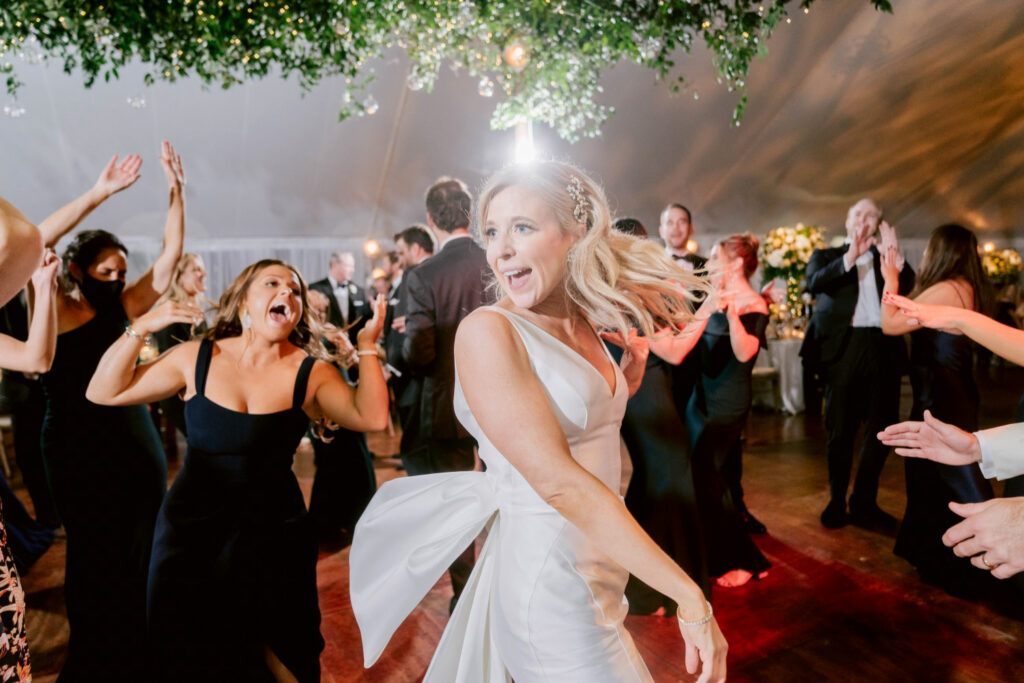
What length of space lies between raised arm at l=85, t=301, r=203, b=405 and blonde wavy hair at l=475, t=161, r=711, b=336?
1328mm

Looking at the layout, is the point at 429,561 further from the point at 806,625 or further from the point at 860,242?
the point at 860,242

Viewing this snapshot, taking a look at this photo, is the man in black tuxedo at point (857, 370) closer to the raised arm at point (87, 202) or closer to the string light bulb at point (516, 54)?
the string light bulb at point (516, 54)

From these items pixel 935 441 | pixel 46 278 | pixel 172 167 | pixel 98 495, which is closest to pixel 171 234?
pixel 172 167

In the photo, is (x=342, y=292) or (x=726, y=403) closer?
(x=726, y=403)

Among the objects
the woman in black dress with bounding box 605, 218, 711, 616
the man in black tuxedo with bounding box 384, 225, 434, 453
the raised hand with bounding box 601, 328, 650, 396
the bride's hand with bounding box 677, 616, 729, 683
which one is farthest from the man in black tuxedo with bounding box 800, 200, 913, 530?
the bride's hand with bounding box 677, 616, 729, 683

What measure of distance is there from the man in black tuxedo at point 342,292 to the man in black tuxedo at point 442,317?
2.59 meters

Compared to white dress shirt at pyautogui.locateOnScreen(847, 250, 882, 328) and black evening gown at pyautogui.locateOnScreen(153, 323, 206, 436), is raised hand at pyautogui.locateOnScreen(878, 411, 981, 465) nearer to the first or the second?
white dress shirt at pyautogui.locateOnScreen(847, 250, 882, 328)

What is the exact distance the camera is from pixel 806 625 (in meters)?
2.73

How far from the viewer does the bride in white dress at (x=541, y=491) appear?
3.67 feet

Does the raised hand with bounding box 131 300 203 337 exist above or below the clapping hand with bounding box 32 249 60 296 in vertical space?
below

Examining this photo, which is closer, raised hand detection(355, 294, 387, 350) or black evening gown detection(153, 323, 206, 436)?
raised hand detection(355, 294, 387, 350)

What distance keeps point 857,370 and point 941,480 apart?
891 mm

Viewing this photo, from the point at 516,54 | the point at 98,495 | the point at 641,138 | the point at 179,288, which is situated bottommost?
the point at 98,495

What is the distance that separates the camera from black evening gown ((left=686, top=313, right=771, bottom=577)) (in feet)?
10.4
